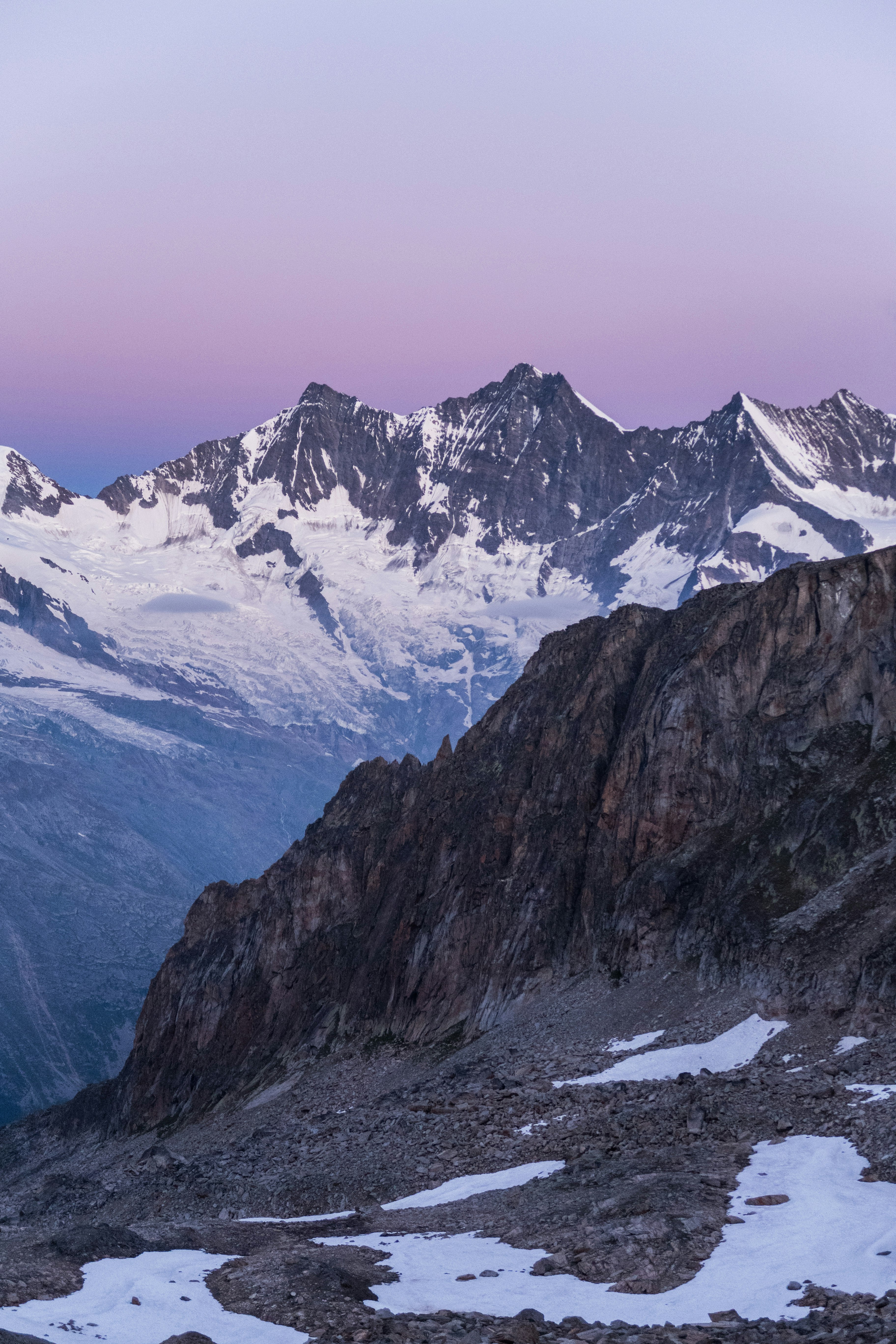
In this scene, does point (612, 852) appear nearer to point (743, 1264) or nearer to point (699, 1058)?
point (699, 1058)

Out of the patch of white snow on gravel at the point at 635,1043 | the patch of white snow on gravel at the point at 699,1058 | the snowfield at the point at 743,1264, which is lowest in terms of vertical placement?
the snowfield at the point at 743,1264

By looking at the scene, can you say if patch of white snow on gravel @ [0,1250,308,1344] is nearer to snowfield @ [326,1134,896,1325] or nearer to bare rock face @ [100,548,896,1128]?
snowfield @ [326,1134,896,1325]

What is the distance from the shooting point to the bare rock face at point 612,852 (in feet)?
237

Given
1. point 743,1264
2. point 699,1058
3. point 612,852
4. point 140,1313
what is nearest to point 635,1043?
point 699,1058

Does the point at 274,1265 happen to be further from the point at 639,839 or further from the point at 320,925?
the point at 320,925

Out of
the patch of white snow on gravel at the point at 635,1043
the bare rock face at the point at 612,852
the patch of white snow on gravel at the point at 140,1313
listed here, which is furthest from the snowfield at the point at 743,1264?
the patch of white snow on gravel at the point at 635,1043

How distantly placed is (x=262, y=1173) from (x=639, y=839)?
38682 millimetres

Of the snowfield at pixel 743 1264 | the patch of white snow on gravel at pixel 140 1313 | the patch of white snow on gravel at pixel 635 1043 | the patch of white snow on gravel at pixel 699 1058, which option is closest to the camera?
the patch of white snow on gravel at pixel 140 1313

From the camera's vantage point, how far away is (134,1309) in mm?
33562

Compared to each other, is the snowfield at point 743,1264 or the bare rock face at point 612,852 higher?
the bare rock face at point 612,852

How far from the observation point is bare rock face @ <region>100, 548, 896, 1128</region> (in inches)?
2849

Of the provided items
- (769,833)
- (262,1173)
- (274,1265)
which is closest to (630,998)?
(769,833)

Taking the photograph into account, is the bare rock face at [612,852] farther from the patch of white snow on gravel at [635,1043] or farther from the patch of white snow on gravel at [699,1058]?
the patch of white snow on gravel at [635,1043]

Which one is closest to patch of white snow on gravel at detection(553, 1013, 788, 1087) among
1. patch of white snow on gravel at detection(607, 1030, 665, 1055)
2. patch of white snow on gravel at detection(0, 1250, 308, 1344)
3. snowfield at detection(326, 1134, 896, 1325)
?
patch of white snow on gravel at detection(607, 1030, 665, 1055)
